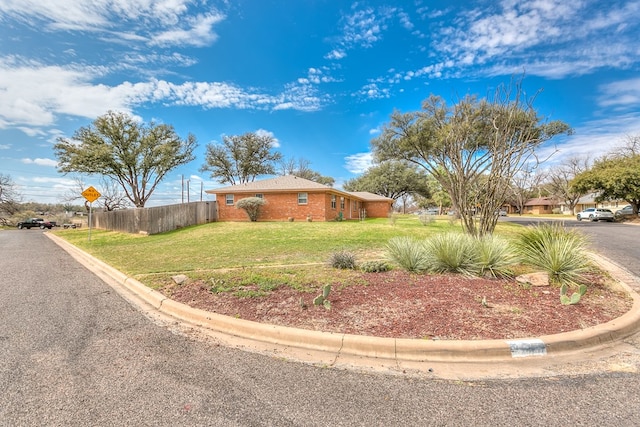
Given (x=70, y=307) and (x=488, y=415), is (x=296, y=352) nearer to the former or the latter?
(x=488, y=415)

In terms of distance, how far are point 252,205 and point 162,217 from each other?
6.12 m

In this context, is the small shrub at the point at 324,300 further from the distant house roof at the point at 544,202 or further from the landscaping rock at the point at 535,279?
the distant house roof at the point at 544,202

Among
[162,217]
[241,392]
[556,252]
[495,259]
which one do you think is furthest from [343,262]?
[162,217]

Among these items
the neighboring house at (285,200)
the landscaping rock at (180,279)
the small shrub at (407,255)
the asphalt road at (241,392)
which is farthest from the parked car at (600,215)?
the landscaping rock at (180,279)

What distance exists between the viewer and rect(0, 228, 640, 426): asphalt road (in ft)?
7.52

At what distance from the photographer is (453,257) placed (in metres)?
5.98

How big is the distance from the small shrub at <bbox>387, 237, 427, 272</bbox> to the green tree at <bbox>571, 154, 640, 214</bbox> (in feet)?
105

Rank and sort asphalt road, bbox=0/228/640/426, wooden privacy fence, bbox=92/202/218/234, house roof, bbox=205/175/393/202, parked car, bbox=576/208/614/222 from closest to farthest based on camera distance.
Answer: asphalt road, bbox=0/228/640/426, wooden privacy fence, bbox=92/202/218/234, house roof, bbox=205/175/393/202, parked car, bbox=576/208/614/222

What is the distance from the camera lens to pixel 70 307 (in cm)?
510

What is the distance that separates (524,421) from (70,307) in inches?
242

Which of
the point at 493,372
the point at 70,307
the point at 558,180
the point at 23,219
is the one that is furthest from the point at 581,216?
the point at 23,219

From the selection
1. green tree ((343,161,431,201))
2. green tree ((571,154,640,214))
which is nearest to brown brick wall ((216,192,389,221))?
green tree ((571,154,640,214))

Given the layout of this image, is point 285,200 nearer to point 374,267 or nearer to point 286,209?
Answer: point 286,209

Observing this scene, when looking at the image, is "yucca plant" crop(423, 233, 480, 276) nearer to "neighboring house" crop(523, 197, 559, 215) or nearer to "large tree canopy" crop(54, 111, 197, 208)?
"large tree canopy" crop(54, 111, 197, 208)
